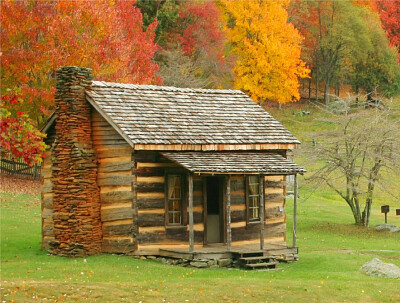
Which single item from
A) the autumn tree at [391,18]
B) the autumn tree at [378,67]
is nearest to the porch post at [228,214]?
the autumn tree at [378,67]

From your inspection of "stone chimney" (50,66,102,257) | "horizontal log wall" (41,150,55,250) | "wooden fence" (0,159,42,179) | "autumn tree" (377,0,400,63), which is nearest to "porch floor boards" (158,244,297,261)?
"stone chimney" (50,66,102,257)

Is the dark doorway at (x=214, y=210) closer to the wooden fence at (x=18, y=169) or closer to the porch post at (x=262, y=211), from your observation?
the porch post at (x=262, y=211)

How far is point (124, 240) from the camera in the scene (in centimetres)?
2472

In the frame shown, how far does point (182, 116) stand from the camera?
2658 cm

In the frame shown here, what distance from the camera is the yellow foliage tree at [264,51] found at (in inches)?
2457

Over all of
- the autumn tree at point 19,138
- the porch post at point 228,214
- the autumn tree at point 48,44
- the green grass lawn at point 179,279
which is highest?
the autumn tree at point 48,44

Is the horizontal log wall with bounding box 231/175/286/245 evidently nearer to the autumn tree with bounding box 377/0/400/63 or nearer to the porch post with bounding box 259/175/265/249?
the porch post with bounding box 259/175/265/249

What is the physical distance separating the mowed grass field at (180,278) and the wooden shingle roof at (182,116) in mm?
4236

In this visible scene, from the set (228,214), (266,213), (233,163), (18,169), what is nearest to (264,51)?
(18,169)

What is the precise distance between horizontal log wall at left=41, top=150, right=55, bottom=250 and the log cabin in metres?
0.09

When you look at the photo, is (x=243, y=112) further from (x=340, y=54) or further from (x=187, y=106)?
(x=340, y=54)

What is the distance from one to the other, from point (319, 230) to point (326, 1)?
153 feet

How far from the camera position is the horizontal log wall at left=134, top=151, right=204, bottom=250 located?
962 inches

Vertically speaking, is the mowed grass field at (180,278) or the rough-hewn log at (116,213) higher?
the rough-hewn log at (116,213)
